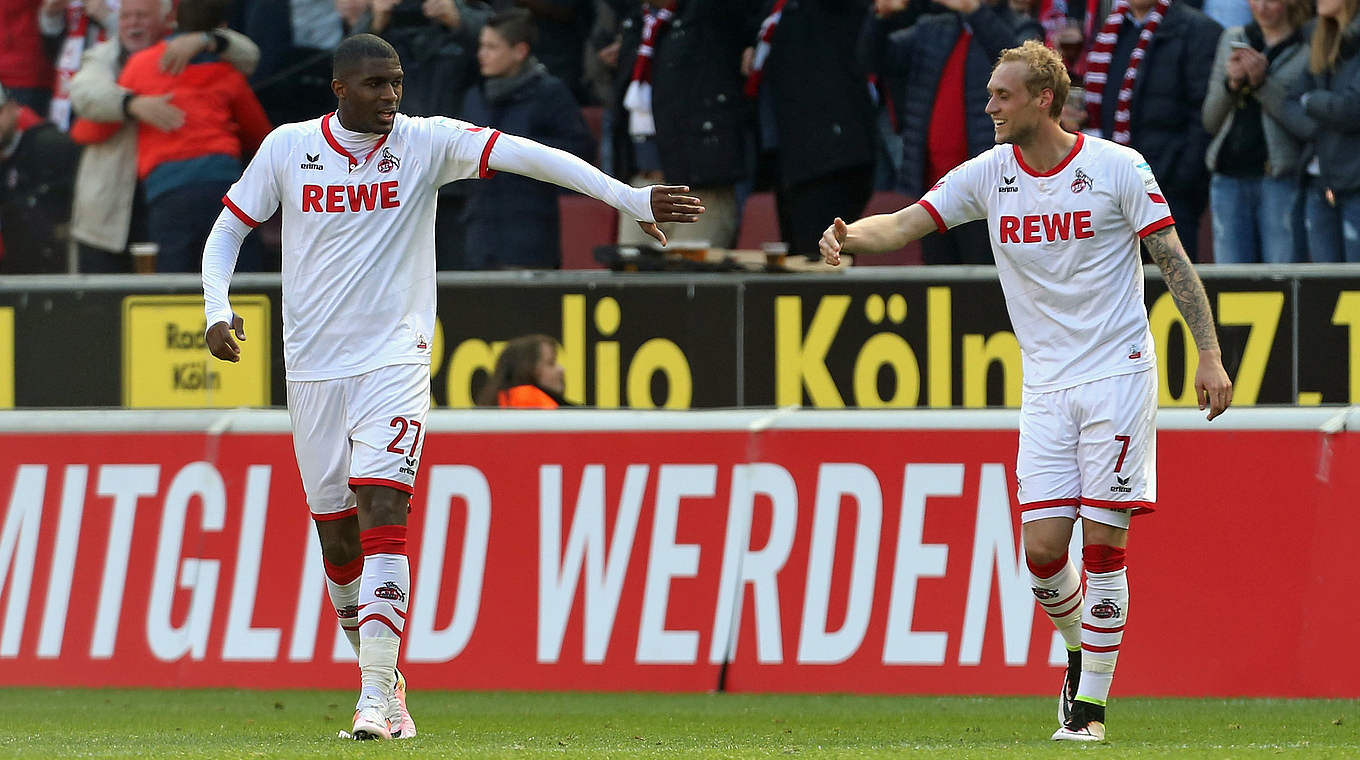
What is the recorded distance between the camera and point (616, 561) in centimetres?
998

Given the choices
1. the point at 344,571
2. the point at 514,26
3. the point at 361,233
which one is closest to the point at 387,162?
the point at 361,233

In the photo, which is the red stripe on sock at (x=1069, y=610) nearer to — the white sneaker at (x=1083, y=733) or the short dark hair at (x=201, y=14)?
the white sneaker at (x=1083, y=733)

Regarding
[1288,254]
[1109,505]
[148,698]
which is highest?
[1288,254]

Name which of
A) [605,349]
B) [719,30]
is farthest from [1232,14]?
[605,349]

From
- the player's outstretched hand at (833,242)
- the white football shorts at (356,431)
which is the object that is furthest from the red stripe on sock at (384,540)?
the player's outstretched hand at (833,242)

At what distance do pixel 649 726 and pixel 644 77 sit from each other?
6.02m

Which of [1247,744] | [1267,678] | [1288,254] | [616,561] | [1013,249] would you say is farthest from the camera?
[1288,254]

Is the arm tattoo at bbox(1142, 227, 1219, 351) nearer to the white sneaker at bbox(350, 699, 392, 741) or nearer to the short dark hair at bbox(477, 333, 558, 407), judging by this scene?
the white sneaker at bbox(350, 699, 392, 741)

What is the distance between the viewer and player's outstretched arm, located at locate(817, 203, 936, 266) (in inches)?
313

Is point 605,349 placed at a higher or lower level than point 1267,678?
higher

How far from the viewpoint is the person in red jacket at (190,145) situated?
43.3 feet

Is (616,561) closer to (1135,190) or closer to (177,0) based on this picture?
(1135,190)

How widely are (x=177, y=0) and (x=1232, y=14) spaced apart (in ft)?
21.1

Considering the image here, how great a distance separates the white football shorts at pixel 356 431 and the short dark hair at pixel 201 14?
19.3ft
